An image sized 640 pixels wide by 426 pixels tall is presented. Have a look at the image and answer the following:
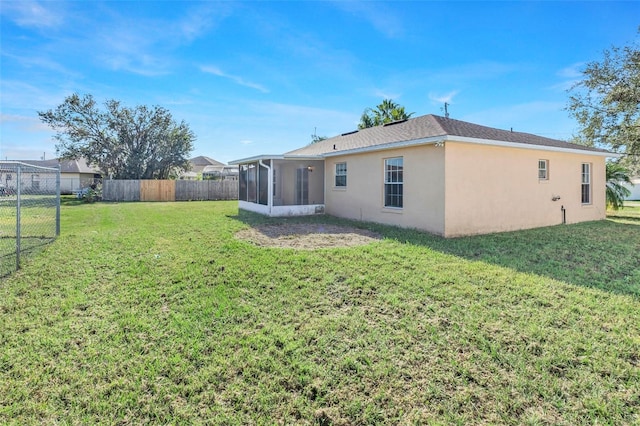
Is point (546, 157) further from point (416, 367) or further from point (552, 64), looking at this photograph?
point (416, 367)

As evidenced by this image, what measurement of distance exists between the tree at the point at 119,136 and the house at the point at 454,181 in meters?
17.5

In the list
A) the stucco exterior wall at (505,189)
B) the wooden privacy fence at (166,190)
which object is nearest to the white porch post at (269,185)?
the stucco exterior wall at (505,189)

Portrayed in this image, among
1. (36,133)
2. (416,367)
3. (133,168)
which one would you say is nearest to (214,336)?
(416,367)

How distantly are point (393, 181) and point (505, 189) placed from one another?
3.29 meters

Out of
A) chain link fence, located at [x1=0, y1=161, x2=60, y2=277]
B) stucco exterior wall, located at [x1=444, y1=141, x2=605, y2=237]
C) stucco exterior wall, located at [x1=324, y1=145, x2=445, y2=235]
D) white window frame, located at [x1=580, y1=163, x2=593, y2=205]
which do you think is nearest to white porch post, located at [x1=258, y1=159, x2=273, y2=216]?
stucco exterior wall, located at [x1=324, y1=145, x2=445, y2=235]

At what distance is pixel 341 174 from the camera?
12.9 metres

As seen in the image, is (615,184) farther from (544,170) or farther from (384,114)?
(384,114)

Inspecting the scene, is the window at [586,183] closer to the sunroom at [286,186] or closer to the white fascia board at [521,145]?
the white fascia board at [521,145]

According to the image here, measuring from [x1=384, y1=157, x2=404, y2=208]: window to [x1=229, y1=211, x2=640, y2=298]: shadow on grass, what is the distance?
910mm

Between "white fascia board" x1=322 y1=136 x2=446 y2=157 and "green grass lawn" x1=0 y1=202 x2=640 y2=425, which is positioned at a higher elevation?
"white fascia board" x1=322 y1=136 x2=446 y2=157

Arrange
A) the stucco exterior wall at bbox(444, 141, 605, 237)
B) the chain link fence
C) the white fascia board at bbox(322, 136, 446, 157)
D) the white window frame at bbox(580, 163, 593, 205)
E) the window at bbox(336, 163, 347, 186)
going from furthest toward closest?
the window at bbox(336, 163, 347, 186) < the white window frame at bbox(580, 163, 593, 205) < the stucco exterior wall at bbox(444, 141, 605, 237) < the white fascia board at bbox(322, 136, 446, 157) < the chain link fence

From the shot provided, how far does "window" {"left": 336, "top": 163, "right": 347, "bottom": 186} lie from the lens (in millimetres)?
12664

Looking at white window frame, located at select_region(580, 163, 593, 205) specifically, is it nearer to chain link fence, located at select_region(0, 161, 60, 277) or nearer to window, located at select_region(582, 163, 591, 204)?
window, located at select_region(582, 163, 591, 204)

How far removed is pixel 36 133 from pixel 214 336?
3376cm
